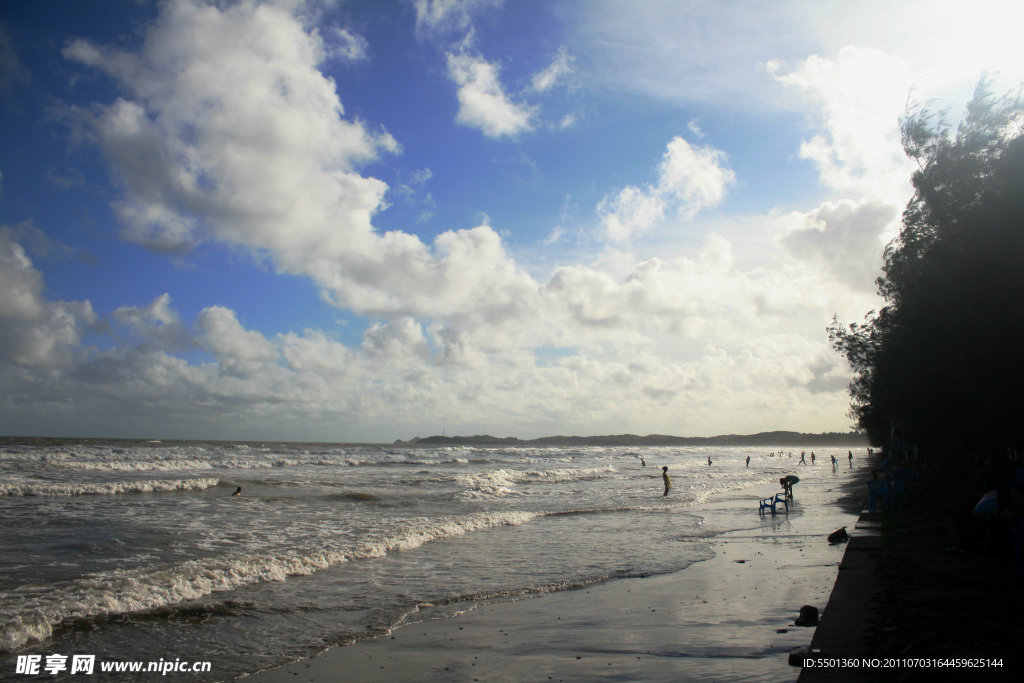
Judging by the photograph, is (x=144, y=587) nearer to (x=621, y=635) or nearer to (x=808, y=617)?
(x=621, y=635)

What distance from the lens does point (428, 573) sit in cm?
1345

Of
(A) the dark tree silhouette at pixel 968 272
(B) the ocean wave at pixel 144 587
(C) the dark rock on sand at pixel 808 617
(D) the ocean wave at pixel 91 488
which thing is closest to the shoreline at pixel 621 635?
(C) the dark rock on sand at pixel 808 617

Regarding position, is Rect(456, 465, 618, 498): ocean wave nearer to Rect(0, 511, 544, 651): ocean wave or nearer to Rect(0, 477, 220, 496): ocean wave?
Rect(0, 477, 220, 496): ocean wave

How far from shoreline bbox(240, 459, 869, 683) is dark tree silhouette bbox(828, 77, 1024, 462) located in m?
7.23

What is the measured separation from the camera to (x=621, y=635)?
27.7 ft

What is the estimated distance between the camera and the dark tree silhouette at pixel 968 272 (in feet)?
45.6

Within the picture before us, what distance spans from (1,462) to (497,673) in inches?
2402

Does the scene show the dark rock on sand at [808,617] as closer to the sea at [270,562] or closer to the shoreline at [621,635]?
the shoreline at [621,635]

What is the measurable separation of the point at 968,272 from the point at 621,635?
13.0m

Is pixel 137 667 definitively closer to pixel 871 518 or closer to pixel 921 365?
pixel 871 518

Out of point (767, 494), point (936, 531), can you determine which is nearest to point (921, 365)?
point (936, 531)

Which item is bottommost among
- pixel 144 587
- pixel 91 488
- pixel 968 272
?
pixel 91 488

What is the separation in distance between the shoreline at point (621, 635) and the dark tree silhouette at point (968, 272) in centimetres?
723

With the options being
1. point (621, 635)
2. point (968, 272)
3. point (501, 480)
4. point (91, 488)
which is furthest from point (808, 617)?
point (501, 480)
